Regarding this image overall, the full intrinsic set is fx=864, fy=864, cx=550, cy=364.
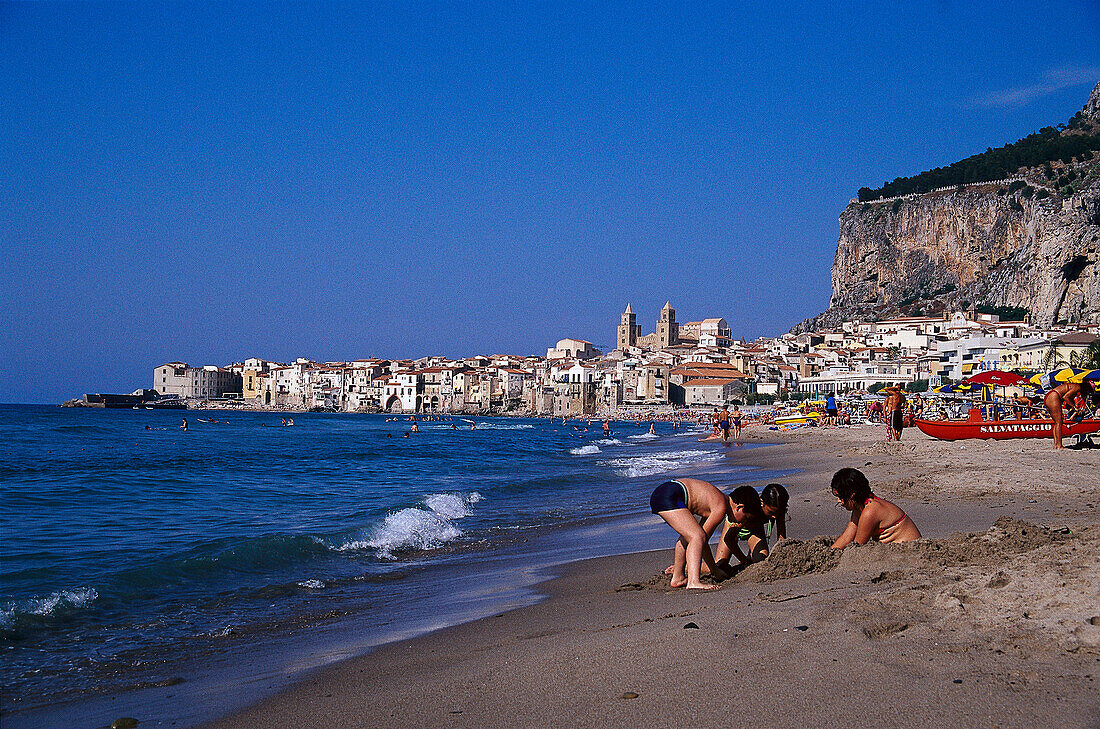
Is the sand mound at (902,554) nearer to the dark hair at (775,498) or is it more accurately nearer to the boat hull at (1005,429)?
the dark hair at (775,498)

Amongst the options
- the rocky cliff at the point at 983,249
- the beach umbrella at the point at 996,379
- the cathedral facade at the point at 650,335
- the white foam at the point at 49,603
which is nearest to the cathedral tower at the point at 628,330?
the cathedral facade at the point at 650,335

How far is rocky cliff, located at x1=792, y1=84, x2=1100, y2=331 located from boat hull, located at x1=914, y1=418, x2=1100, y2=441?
81.4m

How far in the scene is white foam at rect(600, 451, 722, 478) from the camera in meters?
23.0

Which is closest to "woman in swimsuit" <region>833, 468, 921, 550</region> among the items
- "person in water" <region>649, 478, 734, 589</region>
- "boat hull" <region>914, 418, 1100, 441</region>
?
"person in water" <region>649, 478, 734, 589</region>

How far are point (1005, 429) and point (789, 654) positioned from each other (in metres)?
19.4

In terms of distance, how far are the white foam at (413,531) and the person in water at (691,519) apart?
15.5 ft

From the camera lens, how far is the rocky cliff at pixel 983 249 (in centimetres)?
9475

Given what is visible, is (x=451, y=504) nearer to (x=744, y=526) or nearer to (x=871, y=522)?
(x=744, y=526)

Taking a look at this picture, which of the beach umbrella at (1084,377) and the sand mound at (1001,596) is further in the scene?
the beach umbrella at (1084,377)

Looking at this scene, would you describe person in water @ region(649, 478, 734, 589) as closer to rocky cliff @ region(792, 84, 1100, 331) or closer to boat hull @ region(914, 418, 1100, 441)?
boat hull @ region(914, 418, 1100, 441)

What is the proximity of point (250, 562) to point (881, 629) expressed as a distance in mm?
7141

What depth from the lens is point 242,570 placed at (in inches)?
349

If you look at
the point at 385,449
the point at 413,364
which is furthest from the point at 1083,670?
the point at 413,364

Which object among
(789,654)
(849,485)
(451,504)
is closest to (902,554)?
(849,485)
